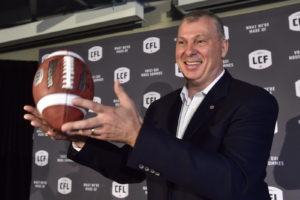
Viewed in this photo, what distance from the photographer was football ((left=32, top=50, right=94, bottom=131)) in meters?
0.83

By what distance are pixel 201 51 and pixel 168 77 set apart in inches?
46.3

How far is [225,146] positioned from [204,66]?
0.37 metres

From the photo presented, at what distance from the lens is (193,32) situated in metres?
1.12

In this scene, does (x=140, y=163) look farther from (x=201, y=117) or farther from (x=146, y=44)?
(x=146, y=44)

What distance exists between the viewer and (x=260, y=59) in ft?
6.72

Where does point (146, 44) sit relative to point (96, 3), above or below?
below

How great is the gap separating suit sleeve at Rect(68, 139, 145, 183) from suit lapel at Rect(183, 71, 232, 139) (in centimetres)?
27

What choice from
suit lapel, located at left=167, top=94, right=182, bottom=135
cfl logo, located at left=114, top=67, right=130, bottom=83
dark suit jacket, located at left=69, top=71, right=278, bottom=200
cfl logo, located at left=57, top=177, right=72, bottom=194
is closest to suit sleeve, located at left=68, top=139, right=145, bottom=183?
dark suit jacket, located at left=69, top=71, right=278, bottom=200

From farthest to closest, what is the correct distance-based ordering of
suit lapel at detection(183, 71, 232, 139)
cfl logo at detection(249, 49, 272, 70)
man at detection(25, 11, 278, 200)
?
cfl logo at detection(249, 49, 272, 70) → suit lapel at detection(183, 71, 232, 139) → man at detection(25, 11, 278, 200)

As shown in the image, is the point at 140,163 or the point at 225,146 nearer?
the point at 140,163

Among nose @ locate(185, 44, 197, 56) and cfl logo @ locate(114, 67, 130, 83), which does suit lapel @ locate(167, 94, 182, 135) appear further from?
cfl logo @ locate(114, 67, 130, 83)

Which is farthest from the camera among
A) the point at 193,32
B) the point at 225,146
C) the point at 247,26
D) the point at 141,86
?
the point at 141,86

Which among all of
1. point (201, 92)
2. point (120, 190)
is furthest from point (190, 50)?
point (120, 190)

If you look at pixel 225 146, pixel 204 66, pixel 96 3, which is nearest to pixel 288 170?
pixel 204 66
